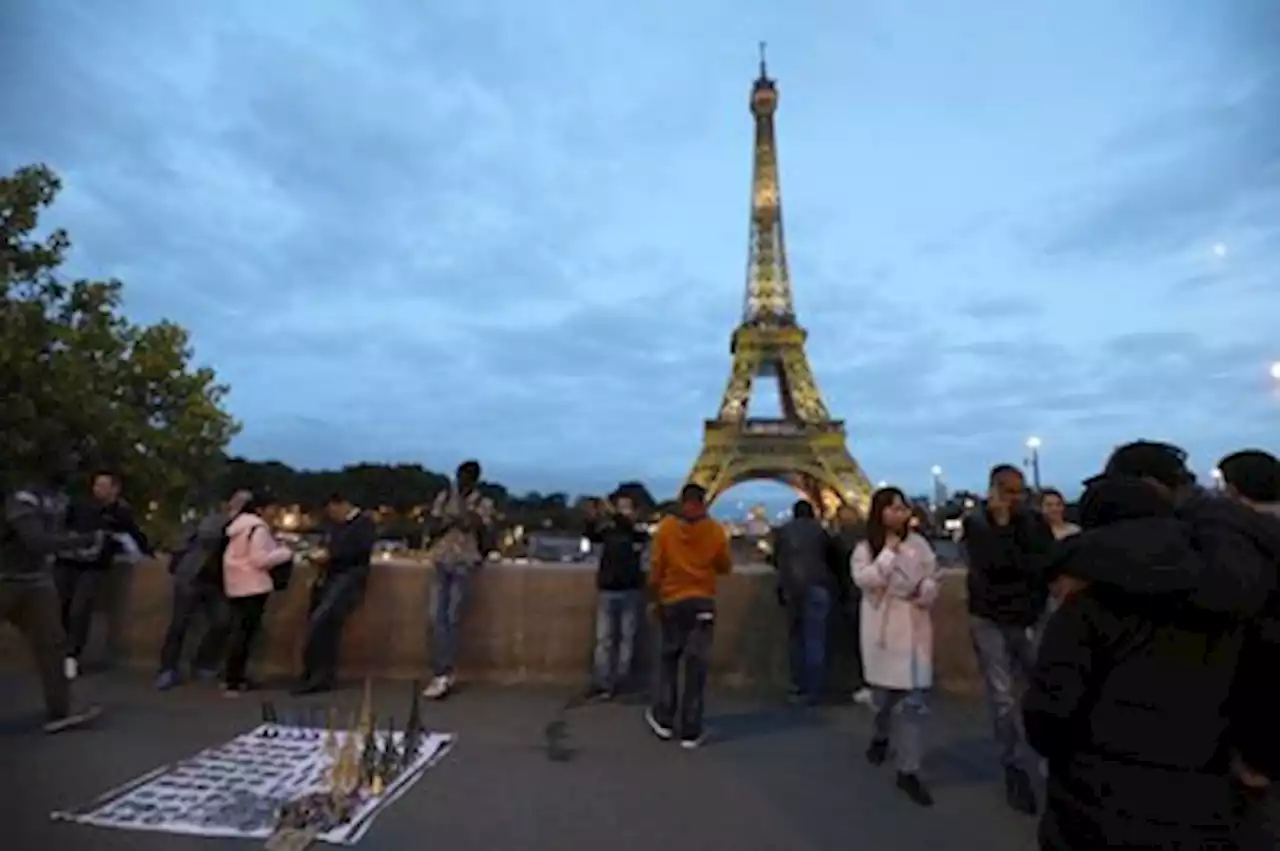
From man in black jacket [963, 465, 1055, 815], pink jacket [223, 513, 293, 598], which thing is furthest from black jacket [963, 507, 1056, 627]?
pink jacket [223, 513, 293, 598]

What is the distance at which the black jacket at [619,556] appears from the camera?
812 cm

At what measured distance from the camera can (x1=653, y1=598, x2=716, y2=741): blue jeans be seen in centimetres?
673

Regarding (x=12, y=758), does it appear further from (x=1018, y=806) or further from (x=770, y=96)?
(x=770, y=96)

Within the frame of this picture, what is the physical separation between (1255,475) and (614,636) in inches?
200

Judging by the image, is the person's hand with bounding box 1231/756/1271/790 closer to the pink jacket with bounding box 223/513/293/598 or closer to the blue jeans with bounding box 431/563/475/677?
the blue jeans with bounding box 431/563/475/677

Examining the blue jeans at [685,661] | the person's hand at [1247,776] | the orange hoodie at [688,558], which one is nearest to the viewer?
the person's hand at [1247,776]

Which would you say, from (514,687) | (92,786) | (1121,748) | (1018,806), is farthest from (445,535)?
Result: (1121,748)

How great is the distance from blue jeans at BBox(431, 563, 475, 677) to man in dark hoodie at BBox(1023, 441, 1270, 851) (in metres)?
6.36

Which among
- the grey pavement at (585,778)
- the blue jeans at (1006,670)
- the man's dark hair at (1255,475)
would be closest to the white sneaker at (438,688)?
the grey pavement at (585,778)

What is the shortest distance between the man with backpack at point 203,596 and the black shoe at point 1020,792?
6316 millimetres

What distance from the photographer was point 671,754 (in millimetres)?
6430

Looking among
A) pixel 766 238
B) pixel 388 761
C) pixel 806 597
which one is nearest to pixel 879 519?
pixel 806 597

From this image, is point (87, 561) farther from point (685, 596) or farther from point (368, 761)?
point (685, 596)

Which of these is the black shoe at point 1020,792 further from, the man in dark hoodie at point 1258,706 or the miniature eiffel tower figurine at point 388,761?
the miniature eiffel tower figurine at point 388,761
